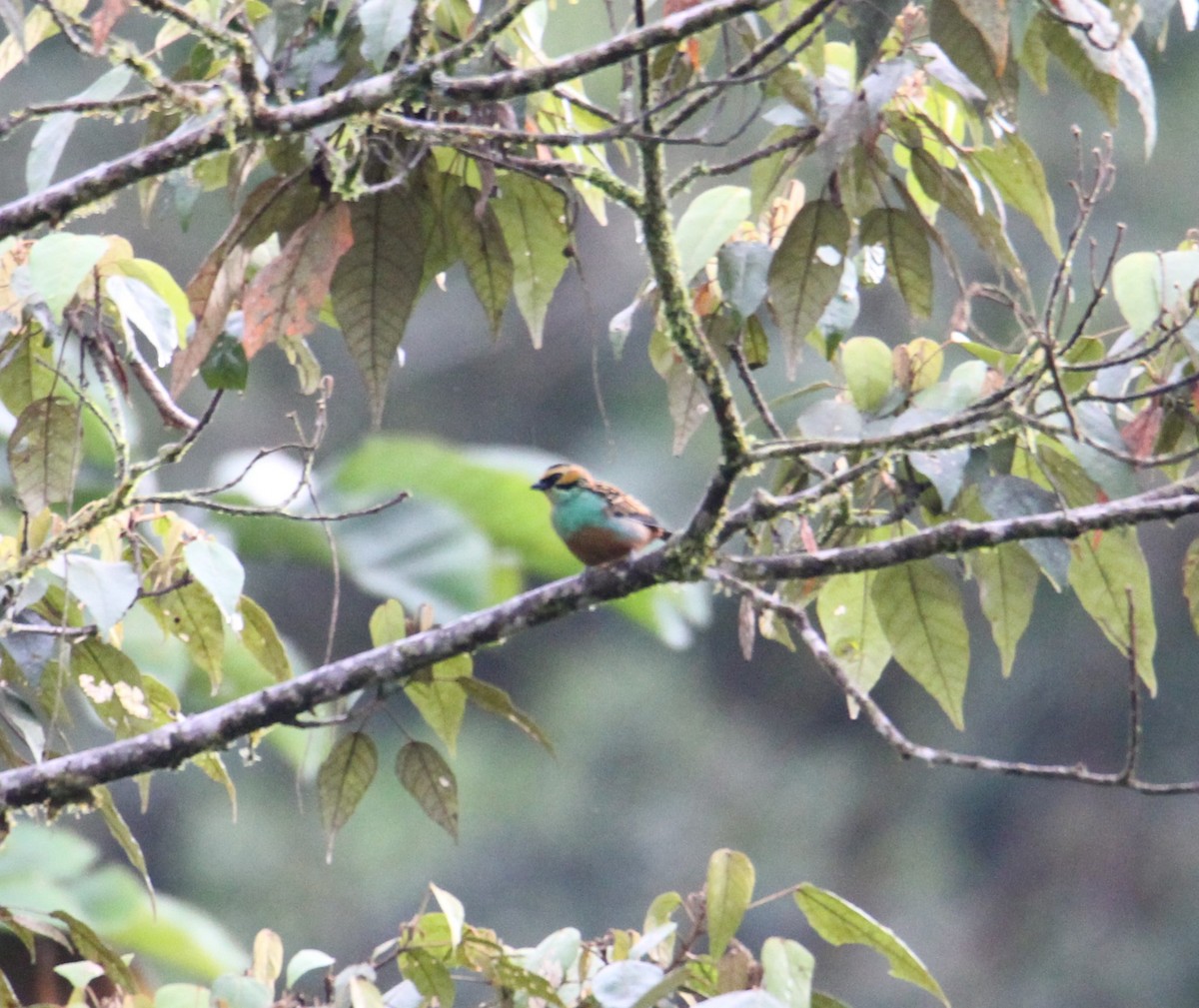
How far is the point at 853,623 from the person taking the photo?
2529 millimetres

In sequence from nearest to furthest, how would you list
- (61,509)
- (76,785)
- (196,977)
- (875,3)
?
(875,3), (76,785), (61,509), (196,977)

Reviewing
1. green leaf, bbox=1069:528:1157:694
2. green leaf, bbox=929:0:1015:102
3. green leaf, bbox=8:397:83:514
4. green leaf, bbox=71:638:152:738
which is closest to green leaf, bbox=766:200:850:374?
green leaf, bbox=929:0:1015:102

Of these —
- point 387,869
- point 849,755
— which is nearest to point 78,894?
point 387,869

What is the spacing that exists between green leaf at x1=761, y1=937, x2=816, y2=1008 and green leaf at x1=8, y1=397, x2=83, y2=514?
1109mm

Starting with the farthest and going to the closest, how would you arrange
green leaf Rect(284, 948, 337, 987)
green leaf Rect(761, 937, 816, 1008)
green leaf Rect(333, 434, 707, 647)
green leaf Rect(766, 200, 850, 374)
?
green leaf Rect(333, 434, 707, 647), green leaf Rect(766, 200, 850, 374), green leaf Rect(284, 948, 337, 987), green leaf Rect(761, 937, 816, 1008)

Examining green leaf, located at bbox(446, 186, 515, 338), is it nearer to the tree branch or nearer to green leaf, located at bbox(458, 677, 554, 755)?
the tree branch

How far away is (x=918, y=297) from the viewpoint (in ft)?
7.76

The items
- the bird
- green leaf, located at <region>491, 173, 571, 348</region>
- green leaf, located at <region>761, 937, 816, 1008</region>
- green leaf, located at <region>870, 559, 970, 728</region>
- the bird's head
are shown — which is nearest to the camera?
green leaf, located at <region>761, 937, 816, 1008</region>

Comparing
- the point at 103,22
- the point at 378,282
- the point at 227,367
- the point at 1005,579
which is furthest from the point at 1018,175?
the point at 103,22

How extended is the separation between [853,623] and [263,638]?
0.92m

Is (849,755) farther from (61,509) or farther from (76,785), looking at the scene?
(76,785)

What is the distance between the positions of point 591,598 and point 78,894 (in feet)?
13.2

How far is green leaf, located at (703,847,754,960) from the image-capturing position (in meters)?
1.94

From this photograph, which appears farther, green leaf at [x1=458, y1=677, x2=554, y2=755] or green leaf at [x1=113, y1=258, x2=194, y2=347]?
green leaf at [x1=458, y1=677, x2=554, y2=755]
